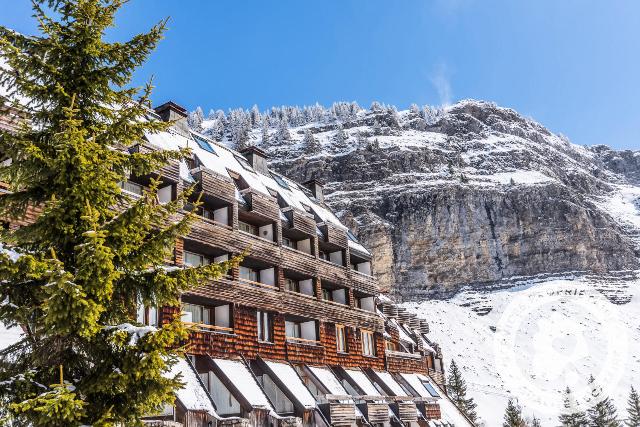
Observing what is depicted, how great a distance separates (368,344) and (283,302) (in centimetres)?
1039

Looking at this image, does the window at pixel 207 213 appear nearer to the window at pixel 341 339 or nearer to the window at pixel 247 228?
the window at pixel 247 228

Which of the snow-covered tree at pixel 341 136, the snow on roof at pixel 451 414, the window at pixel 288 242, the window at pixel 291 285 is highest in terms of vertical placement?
the snow-covered tree at pixel 341 136

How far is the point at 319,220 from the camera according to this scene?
3941 cm

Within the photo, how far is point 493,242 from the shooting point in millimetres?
156500

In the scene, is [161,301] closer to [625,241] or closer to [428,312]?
[428,312]

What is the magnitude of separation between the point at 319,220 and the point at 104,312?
28.6 meters

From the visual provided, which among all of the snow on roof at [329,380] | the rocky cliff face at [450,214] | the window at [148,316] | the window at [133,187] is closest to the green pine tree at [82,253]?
the window at [148,316]

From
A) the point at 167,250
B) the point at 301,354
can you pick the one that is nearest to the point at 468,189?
the point at 301,354

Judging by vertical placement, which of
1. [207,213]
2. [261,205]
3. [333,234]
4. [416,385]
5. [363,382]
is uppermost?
[261,205]

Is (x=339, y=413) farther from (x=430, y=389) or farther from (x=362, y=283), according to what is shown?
(x=430, y=389)

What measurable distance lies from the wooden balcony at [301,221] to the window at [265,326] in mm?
6062

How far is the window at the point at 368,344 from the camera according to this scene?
38344mm

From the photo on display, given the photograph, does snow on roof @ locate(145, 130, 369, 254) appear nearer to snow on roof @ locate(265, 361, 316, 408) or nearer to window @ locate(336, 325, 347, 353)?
window @ locate(336, 325, 347, 353)

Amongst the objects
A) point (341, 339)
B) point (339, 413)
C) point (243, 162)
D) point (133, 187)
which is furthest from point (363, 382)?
point (133, 187)
